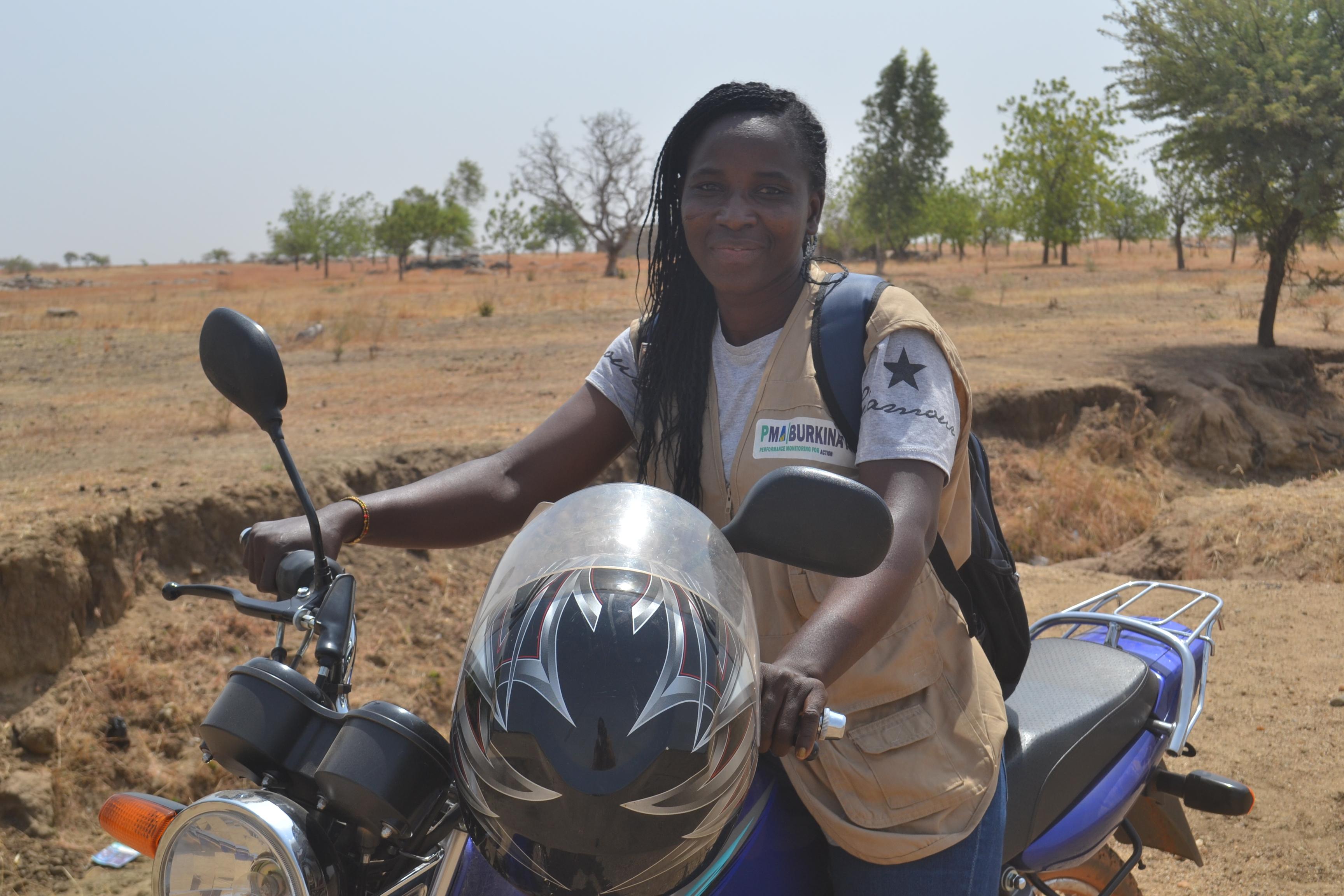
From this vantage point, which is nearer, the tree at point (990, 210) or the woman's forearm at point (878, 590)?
the woman's forearm at point (878, 590)

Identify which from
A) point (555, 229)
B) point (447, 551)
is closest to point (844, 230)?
point (555, 229)

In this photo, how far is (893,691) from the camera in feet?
6.23

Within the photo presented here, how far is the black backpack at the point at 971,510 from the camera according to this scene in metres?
1.92

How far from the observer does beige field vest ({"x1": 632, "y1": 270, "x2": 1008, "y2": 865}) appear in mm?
1855

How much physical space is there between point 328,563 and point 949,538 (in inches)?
44.4

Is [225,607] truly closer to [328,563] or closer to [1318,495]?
[328,563]

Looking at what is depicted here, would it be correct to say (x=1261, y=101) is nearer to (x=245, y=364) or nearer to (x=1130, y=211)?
(x=245, y=364)

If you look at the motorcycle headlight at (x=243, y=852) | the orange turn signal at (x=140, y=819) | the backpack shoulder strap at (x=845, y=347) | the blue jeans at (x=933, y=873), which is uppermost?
the backpack shoulder strap at (x=845, y=347)

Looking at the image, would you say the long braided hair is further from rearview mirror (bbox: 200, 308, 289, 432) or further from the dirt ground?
the dirt ground

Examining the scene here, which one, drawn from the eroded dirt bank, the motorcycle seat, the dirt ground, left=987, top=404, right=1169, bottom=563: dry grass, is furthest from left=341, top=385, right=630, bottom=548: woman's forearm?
left=987, top=404, right=1169, bottom=563: dry grass

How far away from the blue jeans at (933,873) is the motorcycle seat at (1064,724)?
0.84ft

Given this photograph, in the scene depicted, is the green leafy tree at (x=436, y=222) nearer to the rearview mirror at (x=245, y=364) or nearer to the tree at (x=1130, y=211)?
the tree at (x=1130, y=211)

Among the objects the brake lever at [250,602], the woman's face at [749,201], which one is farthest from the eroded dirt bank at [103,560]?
the woman's face at [749,201]

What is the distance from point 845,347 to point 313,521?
98cm
